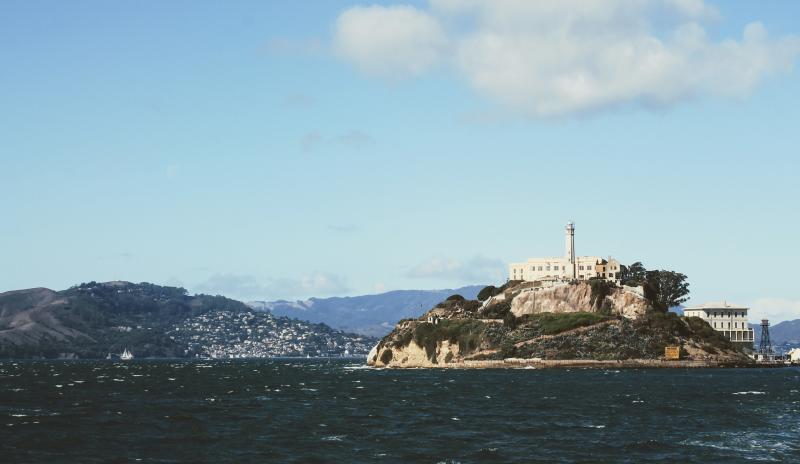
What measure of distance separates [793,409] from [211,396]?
67.4 metres

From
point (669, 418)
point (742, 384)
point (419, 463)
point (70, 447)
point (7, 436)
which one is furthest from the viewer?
point (742, 384)

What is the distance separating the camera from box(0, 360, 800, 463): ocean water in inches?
2457

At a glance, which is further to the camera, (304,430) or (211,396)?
(211,396)

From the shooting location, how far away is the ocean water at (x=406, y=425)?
2457 inches

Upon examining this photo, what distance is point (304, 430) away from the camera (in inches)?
3029

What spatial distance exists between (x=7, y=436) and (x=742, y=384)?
112301mm

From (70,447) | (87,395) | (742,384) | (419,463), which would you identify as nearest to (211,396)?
(87,395)

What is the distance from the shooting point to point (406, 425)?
8069 centimetres

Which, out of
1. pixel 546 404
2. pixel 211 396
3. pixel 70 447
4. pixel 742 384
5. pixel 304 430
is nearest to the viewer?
pixel 70 447

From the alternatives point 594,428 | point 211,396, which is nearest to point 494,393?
point 211,396

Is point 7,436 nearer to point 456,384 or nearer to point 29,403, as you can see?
point 29,403

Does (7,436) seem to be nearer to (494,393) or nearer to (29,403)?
(29,403)

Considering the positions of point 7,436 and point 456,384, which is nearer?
point 7,436

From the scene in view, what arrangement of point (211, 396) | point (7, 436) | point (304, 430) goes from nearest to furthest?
point (7, 436)
point (304, 430)
point (211, 396)
